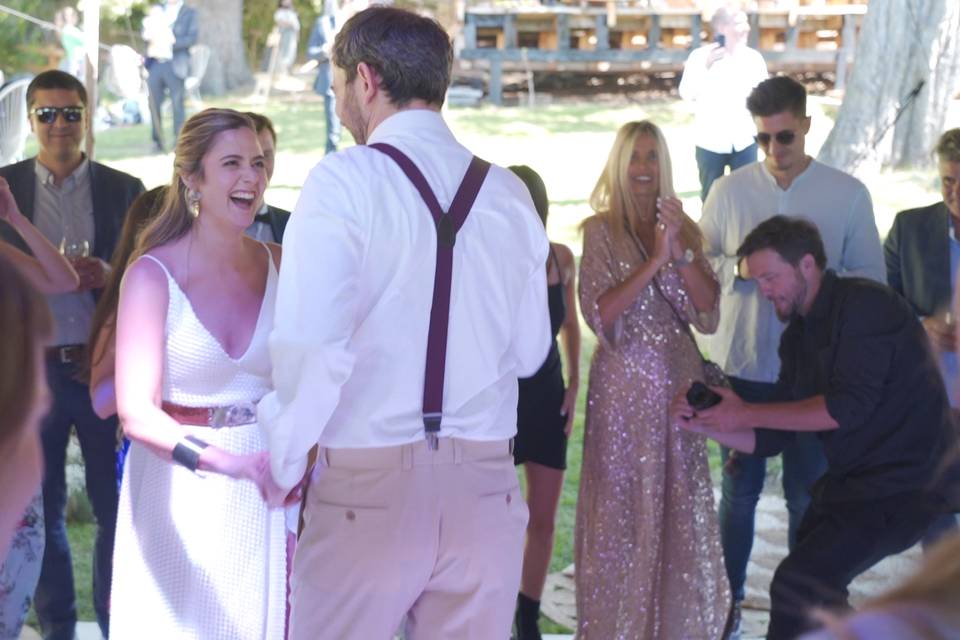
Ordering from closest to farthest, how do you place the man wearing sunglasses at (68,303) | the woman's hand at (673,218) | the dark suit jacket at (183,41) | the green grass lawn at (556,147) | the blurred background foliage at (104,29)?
the woman's hand at (673,218)
the man wearing sunglasses at (68,303)
the green grass lawn at (556,147)
the dark suit jacket at (183,41)
the blurred background foliage at (104,29)

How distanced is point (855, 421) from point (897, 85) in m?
4.39

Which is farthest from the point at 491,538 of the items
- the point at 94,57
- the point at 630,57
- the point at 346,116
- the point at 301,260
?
the point at 630,57

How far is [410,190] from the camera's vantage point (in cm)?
251

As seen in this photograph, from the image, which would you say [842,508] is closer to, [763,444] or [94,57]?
[763,444]

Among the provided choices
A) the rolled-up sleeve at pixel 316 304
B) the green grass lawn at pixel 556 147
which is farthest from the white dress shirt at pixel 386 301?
the green grass lawn at pixel 556 147

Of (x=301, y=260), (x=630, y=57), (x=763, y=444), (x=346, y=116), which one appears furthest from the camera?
(x=630, y=57)

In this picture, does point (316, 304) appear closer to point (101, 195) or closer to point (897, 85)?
point (101, 195)

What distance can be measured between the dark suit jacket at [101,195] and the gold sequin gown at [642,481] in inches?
59.2

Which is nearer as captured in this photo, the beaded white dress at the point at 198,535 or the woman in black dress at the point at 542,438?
the beaded white dress at the point at 198,535

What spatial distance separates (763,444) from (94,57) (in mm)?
3296

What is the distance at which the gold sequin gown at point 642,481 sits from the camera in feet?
13.2

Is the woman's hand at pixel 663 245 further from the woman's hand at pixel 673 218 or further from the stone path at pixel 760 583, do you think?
the stone path at pixel 760 583

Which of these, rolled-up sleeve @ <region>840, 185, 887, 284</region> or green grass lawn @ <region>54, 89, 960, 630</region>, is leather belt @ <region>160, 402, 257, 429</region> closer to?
rolled-up sleeve @ <region>840, 185, 887, 284</region>

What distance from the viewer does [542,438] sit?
422cm
